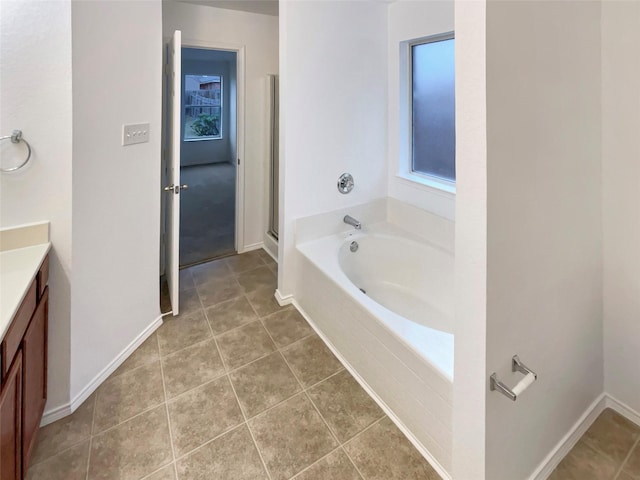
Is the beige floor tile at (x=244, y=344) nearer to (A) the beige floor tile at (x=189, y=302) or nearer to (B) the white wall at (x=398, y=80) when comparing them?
(A) the beige floor tile at (x=189, y=302)

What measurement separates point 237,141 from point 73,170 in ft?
6.54

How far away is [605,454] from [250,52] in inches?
142

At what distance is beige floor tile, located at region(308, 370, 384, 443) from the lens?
1656mm

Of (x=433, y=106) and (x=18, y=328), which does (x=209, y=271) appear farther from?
(x=433, y=106)

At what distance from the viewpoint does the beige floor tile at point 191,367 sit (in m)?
1.91

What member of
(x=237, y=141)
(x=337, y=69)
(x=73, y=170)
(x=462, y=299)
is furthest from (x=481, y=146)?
(x=237, y=141)

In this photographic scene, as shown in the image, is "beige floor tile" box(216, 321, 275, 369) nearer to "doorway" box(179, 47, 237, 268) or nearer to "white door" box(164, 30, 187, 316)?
"white door" box(164, 30, 187, 316)

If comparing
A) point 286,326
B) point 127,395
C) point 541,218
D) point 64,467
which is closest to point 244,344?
point 286,326

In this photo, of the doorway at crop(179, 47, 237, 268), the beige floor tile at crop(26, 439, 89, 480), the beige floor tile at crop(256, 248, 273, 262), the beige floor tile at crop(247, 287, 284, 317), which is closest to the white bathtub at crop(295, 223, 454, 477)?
the beige floor tile at crop(247, 287, 284, 317)

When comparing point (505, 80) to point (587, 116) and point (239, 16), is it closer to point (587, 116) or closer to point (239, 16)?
point (587, 116)

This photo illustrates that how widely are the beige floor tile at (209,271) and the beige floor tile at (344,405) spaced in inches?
60.9

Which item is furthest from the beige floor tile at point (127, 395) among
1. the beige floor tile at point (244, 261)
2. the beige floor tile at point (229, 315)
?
the beige floor tile at point (244, 261)

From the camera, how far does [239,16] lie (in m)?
3.11

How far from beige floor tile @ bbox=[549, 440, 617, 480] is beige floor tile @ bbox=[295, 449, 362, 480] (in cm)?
80
